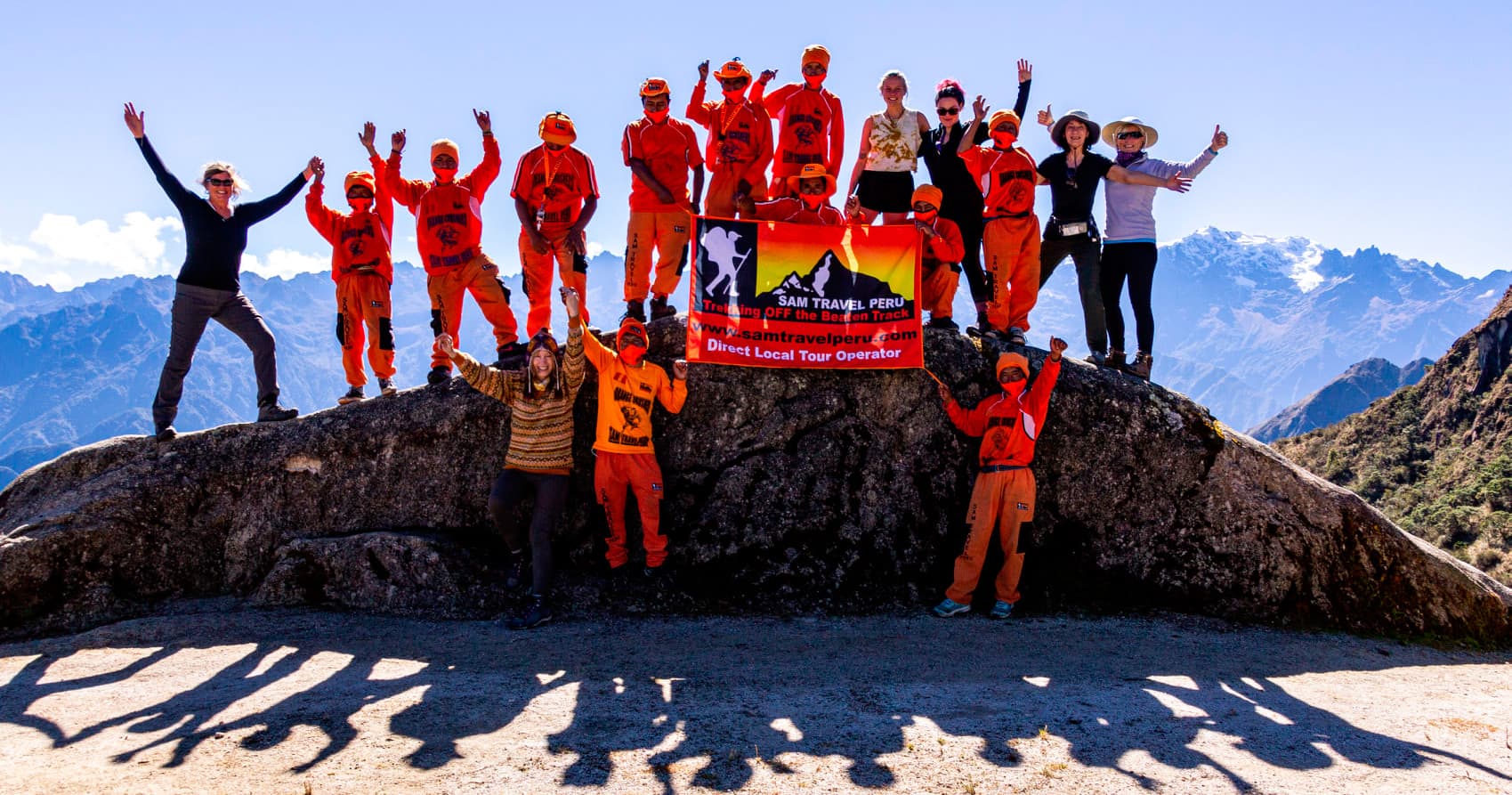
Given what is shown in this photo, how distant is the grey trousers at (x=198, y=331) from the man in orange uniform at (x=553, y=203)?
2947 mm

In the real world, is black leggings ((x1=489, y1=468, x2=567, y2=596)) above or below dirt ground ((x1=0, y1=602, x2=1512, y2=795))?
above

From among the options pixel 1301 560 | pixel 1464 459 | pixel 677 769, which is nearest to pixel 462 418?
pixel 677 769

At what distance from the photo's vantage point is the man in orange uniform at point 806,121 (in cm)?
1093

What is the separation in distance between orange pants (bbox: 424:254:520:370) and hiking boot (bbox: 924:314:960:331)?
4.86 metres

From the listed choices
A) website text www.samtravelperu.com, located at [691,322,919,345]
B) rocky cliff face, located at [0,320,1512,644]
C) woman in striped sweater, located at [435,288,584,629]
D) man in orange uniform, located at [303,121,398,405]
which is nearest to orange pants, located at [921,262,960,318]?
rocky cliff face, located at [0,320,1512,644]

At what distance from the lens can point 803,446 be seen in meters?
10.2

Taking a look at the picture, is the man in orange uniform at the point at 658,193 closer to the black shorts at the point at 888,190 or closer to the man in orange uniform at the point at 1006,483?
Answer: the black shorts at the point at 888,190

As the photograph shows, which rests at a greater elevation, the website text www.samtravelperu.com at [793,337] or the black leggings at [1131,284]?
the black leggings at [1131,284]

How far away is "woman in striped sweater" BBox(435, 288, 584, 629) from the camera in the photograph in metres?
8.84

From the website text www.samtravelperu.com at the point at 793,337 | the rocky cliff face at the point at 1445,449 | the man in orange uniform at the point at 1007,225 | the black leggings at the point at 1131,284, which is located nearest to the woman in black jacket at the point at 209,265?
the website text www.samtravelperu.com at the point at 793,337

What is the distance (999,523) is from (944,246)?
10.5ft

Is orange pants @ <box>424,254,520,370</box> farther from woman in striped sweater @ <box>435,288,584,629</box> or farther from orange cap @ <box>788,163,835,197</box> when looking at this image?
orange cap @ <box>788,163,835,197</box>

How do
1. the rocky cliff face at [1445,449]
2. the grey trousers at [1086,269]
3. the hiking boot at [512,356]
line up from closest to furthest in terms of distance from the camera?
the hiking boot at [512,356]
the grey trousers at [1086,269]
the rocky cliff face at [1445,449]

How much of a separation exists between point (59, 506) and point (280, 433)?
2.18 meters
